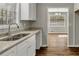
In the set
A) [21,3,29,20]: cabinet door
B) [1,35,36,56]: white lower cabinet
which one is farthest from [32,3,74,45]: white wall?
[1,35,36,56]: white lower cabinet

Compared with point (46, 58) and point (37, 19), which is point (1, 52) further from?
point (37, 19)

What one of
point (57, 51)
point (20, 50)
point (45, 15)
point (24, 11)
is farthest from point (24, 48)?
point (45, 15)

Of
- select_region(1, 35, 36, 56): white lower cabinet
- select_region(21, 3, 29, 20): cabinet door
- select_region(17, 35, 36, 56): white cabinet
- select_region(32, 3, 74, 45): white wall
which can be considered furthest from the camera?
select_region(32, 3, 74, 45): white wall

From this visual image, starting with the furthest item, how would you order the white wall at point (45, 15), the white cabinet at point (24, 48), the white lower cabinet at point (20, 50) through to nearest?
the white wall at point (45, 15), the white cabinet at point (24, 48), the white lower cabinet at point (20, 50)

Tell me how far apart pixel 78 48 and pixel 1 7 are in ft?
11.8

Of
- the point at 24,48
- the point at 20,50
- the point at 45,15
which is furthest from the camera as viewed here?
the point at 45,15

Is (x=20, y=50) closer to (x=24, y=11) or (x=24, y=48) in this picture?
(x=24, y=48)

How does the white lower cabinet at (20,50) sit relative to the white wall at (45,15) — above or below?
below

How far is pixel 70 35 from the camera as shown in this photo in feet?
18.6

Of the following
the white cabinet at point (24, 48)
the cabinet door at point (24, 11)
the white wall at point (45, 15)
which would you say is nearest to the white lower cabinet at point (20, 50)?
the white cabinet at point (24, 48)

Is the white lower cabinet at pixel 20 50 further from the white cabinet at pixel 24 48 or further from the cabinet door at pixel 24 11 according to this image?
the cabinet door at pixel 24 11

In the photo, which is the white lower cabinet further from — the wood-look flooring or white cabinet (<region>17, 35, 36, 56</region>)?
the wood-look flooring

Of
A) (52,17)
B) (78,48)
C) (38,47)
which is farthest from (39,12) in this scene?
(52,17)

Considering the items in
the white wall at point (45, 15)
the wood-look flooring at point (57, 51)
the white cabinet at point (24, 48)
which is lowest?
the wood-look flooring at point (57, 51)
